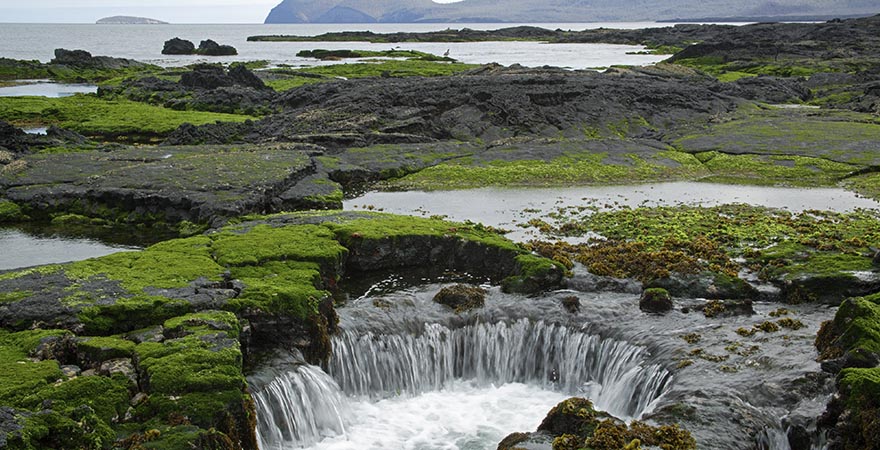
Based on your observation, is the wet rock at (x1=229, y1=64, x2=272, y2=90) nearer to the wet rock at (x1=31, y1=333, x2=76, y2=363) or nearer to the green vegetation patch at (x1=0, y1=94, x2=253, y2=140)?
the green vegetation patch at (x1=0, y1=94, x2=253, y2=140)

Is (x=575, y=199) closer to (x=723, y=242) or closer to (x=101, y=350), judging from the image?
(x=723, y=242)

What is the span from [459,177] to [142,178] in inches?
931

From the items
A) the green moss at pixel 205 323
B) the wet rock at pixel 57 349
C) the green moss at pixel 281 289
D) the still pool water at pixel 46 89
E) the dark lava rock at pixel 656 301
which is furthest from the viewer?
the still pool water at pixel 46 89

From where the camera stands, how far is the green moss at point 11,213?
4527 centimetres

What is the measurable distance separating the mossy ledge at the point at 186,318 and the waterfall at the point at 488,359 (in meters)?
1.92

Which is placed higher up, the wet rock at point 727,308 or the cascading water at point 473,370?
the wet rock at point 727,308

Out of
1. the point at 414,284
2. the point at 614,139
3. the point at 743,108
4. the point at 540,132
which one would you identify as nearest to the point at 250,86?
the point at 540,132

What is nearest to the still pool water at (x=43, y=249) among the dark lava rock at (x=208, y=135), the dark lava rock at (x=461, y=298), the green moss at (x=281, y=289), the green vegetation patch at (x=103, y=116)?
the green moss at (x=281, y=289)

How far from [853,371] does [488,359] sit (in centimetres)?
1264

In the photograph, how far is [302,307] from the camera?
1009 inches

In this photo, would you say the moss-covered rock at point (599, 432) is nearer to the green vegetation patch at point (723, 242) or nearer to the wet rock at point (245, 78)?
the green vegetation patch at point (723, 242)

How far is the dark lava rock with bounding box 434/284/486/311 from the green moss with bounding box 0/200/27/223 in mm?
30542

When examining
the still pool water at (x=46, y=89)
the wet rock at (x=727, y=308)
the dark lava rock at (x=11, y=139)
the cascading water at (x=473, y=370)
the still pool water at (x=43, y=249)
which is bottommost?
the cascading water at (x=473, y=370)

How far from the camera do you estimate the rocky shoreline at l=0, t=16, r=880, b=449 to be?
19297 millimetres
